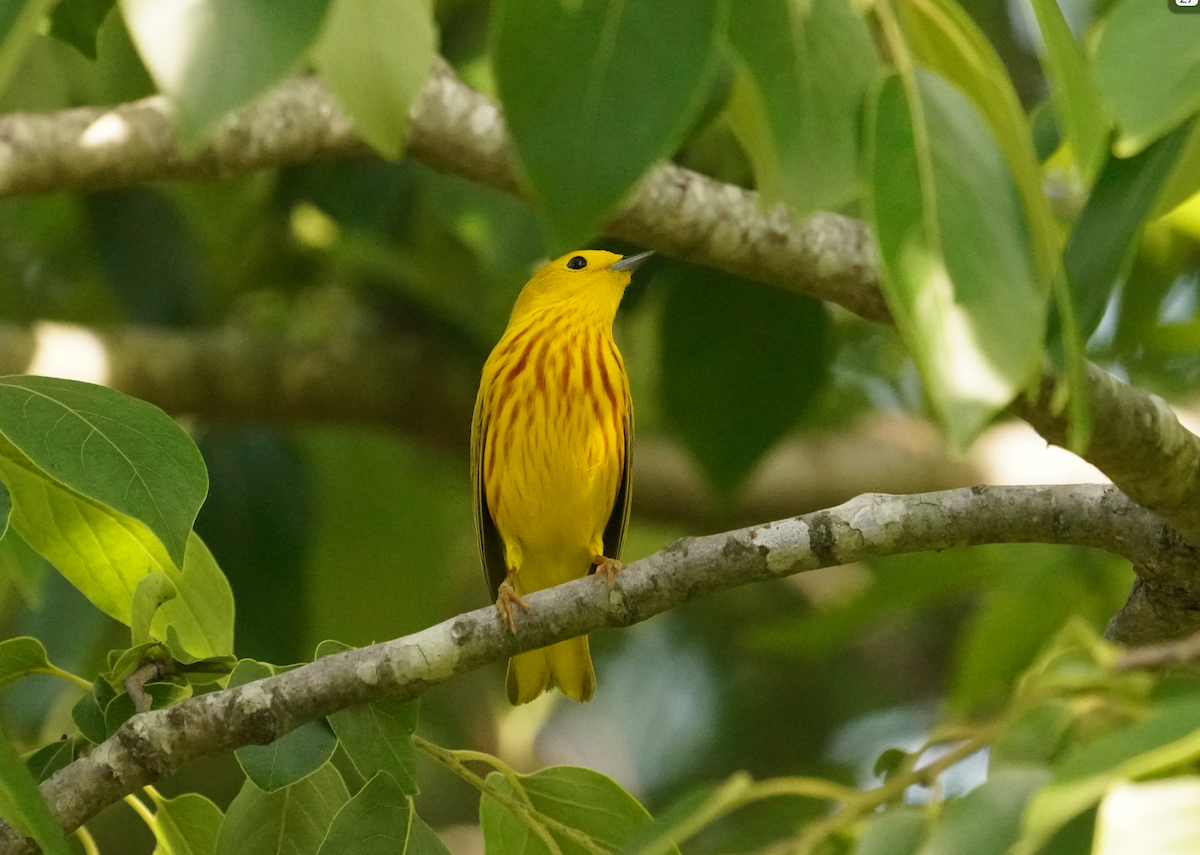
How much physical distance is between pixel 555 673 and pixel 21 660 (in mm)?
2494

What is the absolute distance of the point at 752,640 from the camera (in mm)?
5508

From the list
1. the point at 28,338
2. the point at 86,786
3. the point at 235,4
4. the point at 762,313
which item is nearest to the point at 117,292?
the point at 28,338

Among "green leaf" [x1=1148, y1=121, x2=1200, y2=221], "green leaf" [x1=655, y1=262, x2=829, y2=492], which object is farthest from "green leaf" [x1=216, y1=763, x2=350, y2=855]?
"green leaf" [x1=655, y1=262, x2=829, y2=492]

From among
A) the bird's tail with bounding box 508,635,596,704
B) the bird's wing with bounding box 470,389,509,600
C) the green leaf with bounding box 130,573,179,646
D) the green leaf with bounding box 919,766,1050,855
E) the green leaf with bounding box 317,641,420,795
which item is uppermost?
the green leaf with bounding box 919,766,1050,855

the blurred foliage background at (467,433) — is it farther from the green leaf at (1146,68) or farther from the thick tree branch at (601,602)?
the green leaf at (1146,68)

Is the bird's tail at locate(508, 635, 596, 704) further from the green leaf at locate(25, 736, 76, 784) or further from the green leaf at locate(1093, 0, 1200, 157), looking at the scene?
the green leaf at locate(1093, 0, 1200, 157)

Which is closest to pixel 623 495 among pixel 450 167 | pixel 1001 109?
pixel 450 167

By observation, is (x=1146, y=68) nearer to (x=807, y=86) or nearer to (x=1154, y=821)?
(x=807, y=86)

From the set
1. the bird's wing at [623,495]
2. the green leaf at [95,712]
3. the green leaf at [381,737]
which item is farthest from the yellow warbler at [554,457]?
the green leaf at [95,712]

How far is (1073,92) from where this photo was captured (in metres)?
1.56

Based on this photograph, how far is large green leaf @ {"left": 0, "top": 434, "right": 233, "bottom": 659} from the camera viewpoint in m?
2.19

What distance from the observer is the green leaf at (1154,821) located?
98cm

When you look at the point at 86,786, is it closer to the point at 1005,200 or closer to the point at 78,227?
the point at 1005,200

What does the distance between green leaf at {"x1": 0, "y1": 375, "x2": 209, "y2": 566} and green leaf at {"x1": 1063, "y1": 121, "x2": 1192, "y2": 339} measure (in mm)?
1121
